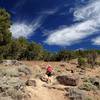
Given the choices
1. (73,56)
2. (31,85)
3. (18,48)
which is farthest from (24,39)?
(31,85)

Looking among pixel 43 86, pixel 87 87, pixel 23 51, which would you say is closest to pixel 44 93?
pixel 43 86

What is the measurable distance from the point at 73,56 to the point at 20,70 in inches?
1036

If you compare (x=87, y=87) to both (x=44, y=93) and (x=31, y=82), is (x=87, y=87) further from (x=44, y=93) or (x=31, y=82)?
(x=31, y=82)

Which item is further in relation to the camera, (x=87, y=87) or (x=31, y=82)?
(x=87, y=87)

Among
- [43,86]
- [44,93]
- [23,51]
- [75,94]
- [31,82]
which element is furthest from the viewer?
[23,51]

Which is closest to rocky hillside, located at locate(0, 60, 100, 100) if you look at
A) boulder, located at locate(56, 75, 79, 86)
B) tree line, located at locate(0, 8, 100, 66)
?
boulder, located at locate(56, 75, 79, 86)

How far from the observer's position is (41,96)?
94.4ft

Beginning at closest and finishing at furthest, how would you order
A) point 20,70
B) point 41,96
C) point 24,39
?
point 41,96, point 20,70, point 24,39

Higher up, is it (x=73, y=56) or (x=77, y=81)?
(x=73, y=56)

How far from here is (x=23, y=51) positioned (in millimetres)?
61500

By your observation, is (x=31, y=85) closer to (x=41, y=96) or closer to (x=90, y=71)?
(x=41, y=96)

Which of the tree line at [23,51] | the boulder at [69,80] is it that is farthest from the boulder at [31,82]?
the tree line at [23,51]

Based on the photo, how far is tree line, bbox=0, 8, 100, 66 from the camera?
46.5 m

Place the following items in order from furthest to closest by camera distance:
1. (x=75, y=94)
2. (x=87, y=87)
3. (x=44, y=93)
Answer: (x=87, y=87) < (x=44, y=93) < (x=75, y=94)
